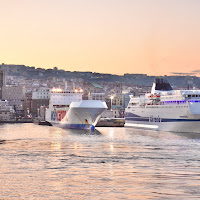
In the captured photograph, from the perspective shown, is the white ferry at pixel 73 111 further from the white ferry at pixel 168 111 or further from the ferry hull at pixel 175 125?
the ferry hull at pixel 175 125

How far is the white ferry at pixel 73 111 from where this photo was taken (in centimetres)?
6231

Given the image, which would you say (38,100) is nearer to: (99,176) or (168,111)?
(168,111)

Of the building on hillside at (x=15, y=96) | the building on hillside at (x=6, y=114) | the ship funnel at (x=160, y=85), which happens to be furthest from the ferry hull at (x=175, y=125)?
the building on hillside at (x=15, y=96)

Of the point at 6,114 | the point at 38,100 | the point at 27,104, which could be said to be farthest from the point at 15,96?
the point at 6,114

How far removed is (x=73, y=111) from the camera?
64250 mm

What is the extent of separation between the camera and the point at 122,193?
1517 centimetres

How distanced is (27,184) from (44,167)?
467 centimetres

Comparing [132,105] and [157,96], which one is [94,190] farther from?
[132,105]

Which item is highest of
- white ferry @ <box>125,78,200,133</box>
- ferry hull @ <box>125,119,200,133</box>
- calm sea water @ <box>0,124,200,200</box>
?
white ferry @ <box>125,78,200,133</box>

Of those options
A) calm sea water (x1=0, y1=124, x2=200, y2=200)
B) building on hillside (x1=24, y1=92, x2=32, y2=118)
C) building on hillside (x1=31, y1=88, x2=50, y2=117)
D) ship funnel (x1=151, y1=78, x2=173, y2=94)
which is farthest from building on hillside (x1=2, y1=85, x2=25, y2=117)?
calm sea water (x1=0, y1=124, x2=200, y2=200)

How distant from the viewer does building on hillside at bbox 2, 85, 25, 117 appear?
15975 cm

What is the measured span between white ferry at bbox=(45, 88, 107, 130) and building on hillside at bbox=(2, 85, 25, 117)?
8027 cm

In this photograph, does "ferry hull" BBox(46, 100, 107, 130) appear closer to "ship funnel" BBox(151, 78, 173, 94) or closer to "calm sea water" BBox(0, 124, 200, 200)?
"ship funnel" BBox(151, 78, 173, 94)

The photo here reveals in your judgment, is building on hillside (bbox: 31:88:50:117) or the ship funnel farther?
building on hillside (bbox: 31:88:50:117)
